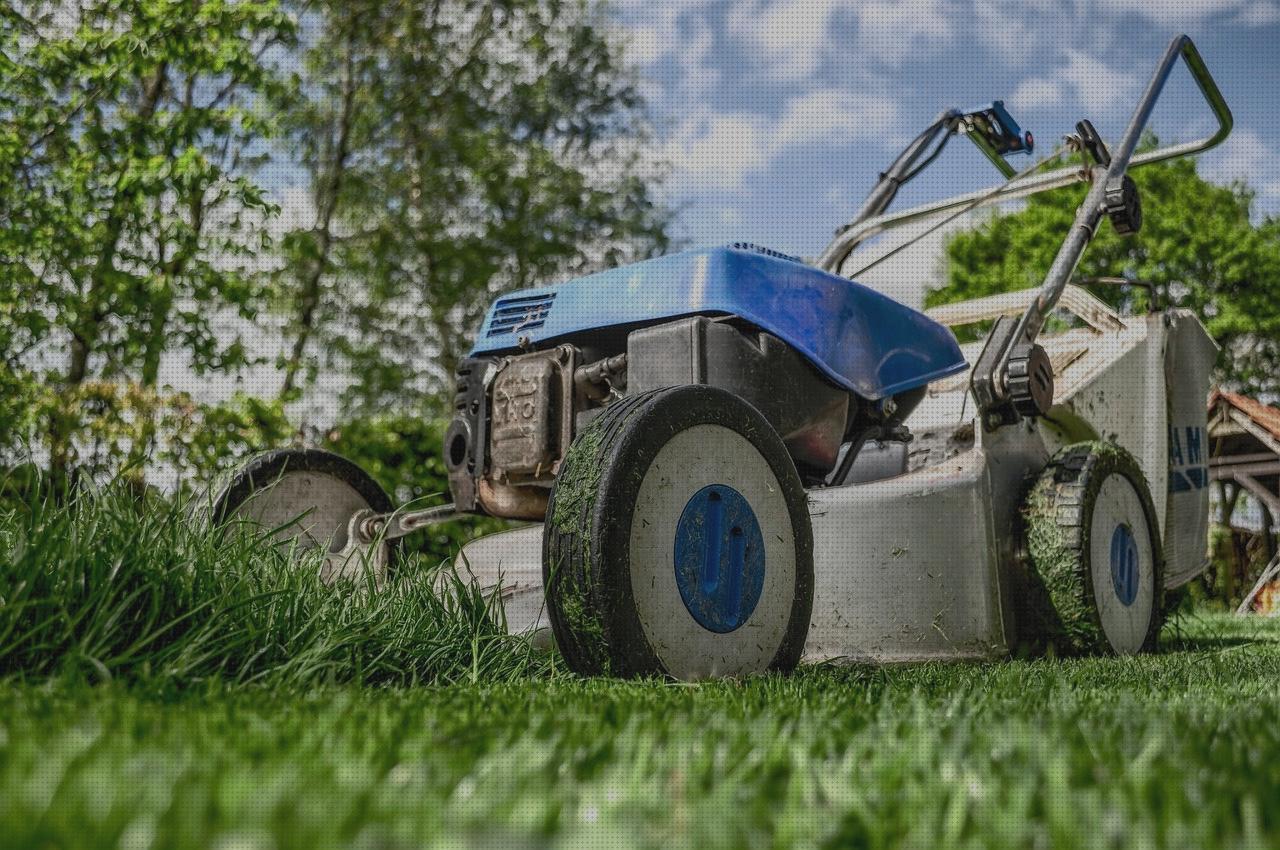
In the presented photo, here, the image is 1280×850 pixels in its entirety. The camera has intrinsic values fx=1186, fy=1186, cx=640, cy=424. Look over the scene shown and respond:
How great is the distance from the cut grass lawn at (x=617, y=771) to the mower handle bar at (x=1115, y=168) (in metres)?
2.53

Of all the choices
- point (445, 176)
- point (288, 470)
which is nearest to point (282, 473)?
point (288, 470)

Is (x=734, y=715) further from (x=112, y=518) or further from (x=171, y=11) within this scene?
(x=171, y=11)

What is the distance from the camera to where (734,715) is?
1.53 metres

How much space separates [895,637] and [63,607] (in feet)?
6.47

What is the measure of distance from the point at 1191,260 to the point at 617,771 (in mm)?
21502

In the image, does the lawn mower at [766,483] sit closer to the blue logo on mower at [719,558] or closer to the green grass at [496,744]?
the blue logo on mower at [719,558]

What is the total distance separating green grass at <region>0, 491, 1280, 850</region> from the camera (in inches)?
32.6

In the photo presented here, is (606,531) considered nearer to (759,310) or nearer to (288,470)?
(759,310)

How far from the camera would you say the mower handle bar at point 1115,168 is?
386 centimetres

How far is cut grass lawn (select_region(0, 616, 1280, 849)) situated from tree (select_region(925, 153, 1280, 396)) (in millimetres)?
19098

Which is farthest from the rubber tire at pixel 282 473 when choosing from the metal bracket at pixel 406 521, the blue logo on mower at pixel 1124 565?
the blue logo on mower at pixel 1124 565

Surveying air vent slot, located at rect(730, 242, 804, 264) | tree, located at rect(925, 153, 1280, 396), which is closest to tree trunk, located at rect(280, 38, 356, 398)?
air vent slot, located at rect(730, 242, 804, 264)

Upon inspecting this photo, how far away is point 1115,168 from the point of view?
386 centimetres

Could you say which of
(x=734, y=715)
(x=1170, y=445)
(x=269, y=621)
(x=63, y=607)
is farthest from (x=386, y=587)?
(x=1170, y=445)
